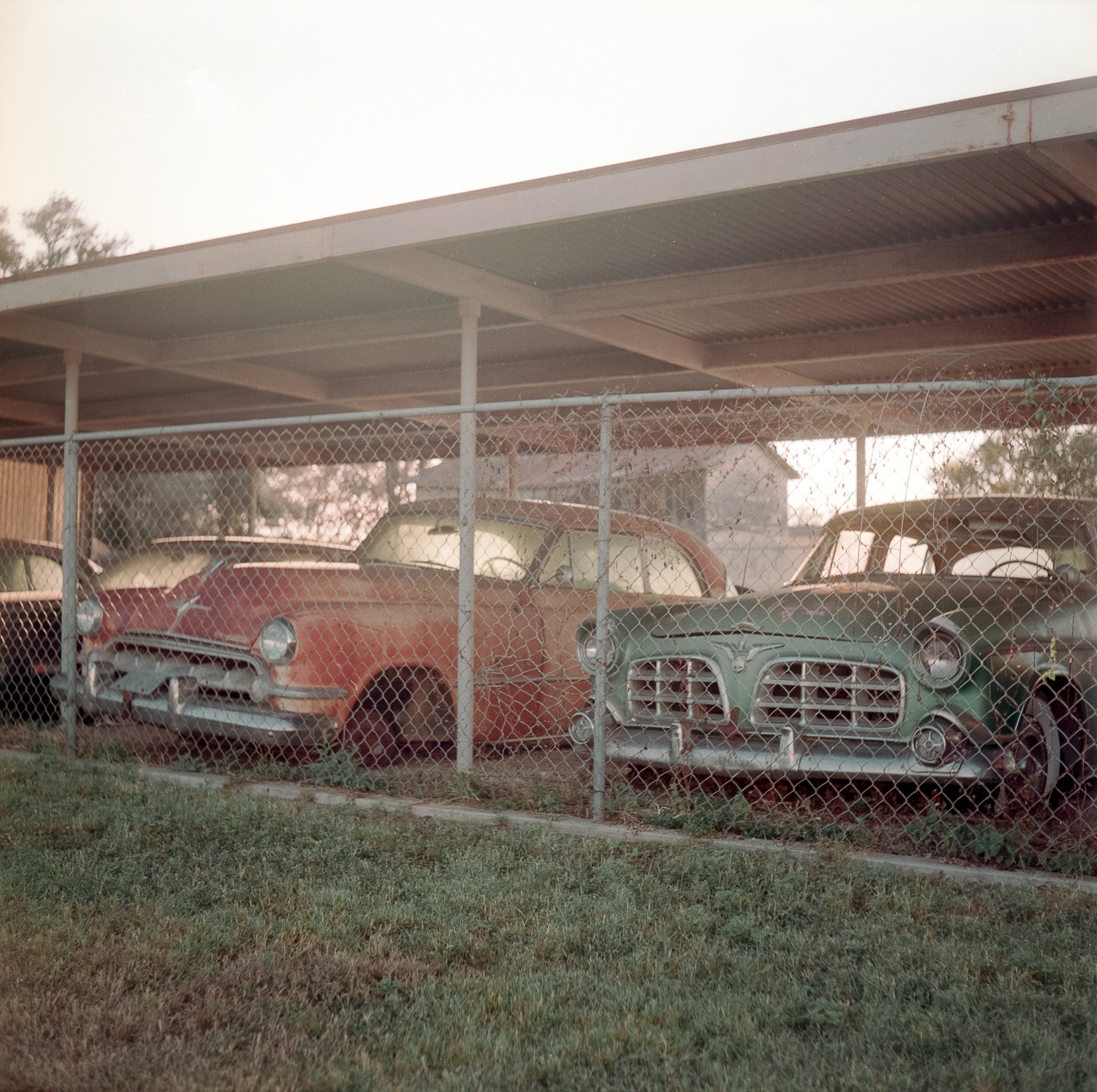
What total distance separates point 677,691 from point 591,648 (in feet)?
2.16

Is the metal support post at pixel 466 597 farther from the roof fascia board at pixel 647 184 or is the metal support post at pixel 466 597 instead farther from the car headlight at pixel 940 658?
the car headlight at pixel 940 658

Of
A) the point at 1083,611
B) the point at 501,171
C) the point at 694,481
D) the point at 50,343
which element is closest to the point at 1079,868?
the point at 1083,611

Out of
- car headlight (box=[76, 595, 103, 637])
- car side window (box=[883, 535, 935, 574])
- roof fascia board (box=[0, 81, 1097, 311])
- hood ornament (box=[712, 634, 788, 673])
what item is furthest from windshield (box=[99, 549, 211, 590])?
car side window (box=[883, 535, 935, 574])

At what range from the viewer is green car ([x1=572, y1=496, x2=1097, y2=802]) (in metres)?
4.63

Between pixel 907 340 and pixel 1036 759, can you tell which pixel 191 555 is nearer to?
pixel 907 340

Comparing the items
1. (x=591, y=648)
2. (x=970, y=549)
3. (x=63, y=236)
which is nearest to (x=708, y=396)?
(x=591, y=648)

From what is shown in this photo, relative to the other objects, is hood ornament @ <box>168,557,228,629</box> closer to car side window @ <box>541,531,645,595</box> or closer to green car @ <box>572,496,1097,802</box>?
car side window @ <box>541,531,645,595</box>

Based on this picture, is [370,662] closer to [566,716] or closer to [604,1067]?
[566,716]

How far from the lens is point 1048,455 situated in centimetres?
471

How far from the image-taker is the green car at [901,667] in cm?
463

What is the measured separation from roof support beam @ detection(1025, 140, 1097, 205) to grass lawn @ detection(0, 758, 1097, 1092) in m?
2.85

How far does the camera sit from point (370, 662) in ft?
20.3

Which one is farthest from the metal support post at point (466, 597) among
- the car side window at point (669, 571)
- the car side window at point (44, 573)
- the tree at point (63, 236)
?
the tree at point (63, 236)

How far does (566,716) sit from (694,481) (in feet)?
5.62
